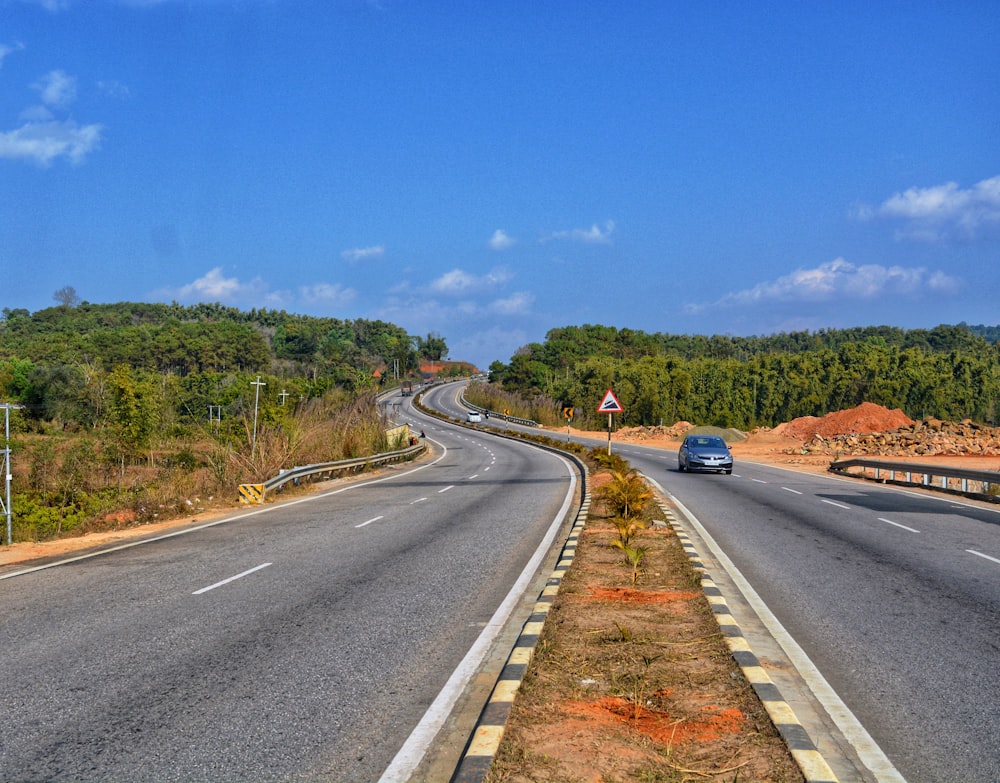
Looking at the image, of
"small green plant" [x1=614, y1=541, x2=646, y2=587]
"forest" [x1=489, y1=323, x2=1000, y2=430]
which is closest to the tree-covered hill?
"forest" [x1=489, y1=323, x2=1000, y2=430]

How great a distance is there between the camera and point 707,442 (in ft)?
112

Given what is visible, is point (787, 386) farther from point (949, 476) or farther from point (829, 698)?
point (829, 698)

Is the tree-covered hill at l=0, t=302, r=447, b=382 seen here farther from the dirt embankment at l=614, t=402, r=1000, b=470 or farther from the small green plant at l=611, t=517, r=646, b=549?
the small green plant at l=611, t=517, r=646, b=549

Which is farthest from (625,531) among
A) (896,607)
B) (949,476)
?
(949,476)

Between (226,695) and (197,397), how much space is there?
289ft

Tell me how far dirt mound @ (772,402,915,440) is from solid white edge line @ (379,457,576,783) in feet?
183

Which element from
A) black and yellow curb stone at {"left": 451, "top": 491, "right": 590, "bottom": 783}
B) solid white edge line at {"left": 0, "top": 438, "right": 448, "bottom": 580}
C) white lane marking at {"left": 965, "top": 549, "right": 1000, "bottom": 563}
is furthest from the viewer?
solid white edge line at {"left": 0, "top": 438, "right": 448, "bottom": 580}

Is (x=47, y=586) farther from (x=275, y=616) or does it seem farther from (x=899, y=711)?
(x=899, y=711)

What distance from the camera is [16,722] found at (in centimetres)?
563

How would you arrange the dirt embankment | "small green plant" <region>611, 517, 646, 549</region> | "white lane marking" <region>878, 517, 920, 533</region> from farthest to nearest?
the dirt embankment → "white lane marking" <region>878, 517, 920, 533</region> → "small green plant" <region>611, 517, 646, 549</region>

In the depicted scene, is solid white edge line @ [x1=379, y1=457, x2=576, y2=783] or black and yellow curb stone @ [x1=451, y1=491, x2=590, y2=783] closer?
black and yellow curb stone @ [x1=451, y1=491, x2=590, y2=783]

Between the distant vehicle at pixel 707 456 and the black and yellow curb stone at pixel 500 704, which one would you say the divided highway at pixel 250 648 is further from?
the distant vehicle at pixel 707 456

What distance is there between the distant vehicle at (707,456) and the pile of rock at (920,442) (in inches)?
743

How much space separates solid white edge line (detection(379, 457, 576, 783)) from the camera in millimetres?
4801
